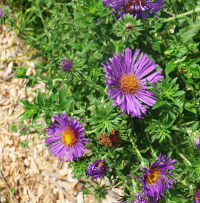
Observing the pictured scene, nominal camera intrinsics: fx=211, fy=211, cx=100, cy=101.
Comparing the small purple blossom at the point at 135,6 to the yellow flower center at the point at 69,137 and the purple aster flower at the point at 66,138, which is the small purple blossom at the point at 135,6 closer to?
the purple aster flower at the point at 66,138

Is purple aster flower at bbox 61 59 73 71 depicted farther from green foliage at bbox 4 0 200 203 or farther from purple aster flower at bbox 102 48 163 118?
purple aster flower at bbox 102 48 163 118

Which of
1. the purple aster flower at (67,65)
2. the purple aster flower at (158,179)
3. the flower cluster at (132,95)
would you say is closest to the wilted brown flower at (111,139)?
Result: the flower cluster at (132,95)

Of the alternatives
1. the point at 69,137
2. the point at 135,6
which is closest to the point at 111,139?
the point at 69,137

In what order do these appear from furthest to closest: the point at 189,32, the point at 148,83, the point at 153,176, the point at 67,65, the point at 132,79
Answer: the point at 189,32 < the point at 132,79 < the point at 153,176 < the point at 67,65 < the point at 148,83

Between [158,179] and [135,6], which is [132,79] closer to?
[135,6]

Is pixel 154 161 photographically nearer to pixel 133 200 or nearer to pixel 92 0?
pixel 133 200

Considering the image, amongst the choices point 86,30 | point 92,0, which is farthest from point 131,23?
point 86,30

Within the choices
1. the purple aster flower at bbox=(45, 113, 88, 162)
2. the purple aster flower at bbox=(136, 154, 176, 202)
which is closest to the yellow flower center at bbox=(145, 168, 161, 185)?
the purple aster flower at bbox=(136, 154, 176, 202)
